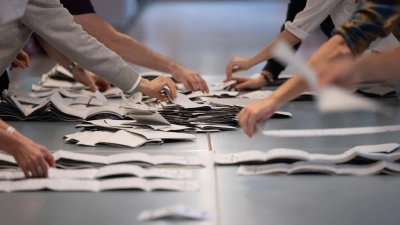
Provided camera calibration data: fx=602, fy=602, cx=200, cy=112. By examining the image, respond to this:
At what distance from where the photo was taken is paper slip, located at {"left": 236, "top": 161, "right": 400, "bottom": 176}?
155 centimetres

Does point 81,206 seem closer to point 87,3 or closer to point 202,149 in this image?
point 202,149

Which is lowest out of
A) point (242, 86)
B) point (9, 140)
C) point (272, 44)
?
point (9, 140)

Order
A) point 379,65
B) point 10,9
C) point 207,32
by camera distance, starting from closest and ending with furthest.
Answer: point 379,65 < point 10,9 < point 207,32

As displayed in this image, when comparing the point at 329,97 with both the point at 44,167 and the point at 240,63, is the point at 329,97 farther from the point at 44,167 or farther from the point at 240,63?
the point at 240,63

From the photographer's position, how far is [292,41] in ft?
8.49

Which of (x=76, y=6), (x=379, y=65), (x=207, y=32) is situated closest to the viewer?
(x=379, y=65)

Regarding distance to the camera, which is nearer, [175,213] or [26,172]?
[175,213]

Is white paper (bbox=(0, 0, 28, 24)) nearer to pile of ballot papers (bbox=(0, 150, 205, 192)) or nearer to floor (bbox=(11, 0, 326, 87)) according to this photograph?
pile of ballot papers (bbox=(0, 150, 205, 192))

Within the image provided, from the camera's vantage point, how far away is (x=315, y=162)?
1589 mm

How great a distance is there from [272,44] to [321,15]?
1.00ft

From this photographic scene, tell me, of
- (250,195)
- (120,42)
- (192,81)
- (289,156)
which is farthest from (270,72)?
(250,195)

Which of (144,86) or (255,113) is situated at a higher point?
(144,86)

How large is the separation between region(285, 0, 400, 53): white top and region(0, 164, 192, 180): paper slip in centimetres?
116

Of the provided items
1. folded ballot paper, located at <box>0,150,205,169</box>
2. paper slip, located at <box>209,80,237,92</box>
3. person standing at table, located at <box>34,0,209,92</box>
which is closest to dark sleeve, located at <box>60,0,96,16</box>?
person standing at table, located at <box>34,0,209,92</box>
